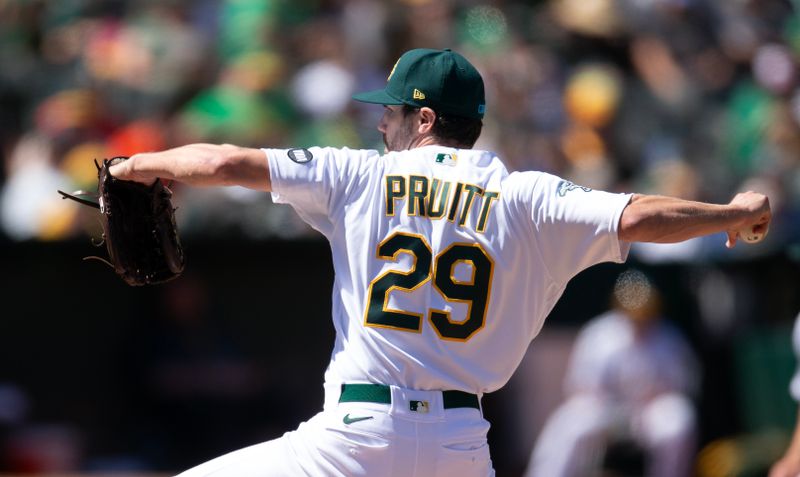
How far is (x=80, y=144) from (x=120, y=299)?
186cm

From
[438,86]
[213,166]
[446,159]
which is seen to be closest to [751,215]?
[446,159]

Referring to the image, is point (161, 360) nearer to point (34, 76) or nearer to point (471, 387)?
point (34, 76)

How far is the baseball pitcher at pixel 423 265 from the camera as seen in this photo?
377cm

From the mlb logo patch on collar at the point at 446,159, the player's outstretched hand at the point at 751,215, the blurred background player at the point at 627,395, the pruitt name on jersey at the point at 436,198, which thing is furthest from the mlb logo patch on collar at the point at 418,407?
the blurred background player at the point at 627,395

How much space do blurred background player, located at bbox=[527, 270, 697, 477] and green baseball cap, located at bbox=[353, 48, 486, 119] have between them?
4893 millimetres

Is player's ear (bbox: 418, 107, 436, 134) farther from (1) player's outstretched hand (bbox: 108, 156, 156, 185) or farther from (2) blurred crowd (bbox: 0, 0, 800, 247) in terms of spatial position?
(2) blurred crowd (bbox: 0, 0, 800, 247)

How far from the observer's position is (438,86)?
404 centimetres

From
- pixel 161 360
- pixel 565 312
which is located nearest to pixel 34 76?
pixel 161 360

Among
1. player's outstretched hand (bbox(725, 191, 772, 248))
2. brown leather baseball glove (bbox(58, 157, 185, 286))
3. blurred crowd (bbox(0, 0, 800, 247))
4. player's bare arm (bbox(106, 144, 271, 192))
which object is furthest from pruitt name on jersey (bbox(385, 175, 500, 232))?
blurred crowd (bbox(0, 0, 800, 247))

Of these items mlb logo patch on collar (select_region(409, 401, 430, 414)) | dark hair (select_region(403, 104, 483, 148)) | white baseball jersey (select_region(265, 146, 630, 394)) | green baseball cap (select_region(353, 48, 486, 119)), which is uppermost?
green baseball cap (select_region(353, 48, 486, 119))

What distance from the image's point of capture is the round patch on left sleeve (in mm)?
3838

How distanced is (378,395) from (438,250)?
46 cm

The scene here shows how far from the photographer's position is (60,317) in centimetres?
866

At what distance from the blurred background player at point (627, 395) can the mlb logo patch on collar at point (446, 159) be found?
4.95 meters
